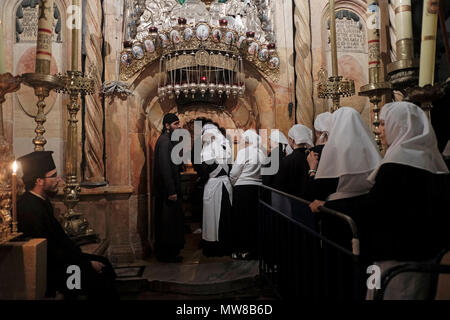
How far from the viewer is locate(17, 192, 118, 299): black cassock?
88.8 inches

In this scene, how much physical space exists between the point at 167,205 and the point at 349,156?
3091mm

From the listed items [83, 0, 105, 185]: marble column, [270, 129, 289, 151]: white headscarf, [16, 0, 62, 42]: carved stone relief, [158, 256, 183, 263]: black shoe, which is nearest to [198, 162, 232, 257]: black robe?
[158, 256, 183, 263]: black shoe

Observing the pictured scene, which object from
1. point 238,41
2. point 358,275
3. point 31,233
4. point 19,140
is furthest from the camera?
point 238,41

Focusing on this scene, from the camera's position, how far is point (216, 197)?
4.94 metres

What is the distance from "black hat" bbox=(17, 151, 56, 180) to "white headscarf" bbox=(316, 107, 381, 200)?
2.07m

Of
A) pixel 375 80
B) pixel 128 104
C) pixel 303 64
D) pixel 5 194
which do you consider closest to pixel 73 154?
pixel 5 194

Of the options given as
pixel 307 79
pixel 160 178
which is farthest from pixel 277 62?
pixel 160 178

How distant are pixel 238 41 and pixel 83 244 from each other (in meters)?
3.66

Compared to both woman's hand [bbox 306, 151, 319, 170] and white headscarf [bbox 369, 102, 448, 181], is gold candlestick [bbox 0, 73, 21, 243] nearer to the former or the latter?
white headscarf [bbox 369, 102, 448, 181]

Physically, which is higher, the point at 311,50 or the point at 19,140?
the point at 311,50

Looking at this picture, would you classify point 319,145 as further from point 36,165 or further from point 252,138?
point 36,165

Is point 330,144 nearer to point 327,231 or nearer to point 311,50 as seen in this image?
point 327,231

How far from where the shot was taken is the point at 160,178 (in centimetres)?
464

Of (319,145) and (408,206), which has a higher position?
(319,145)
